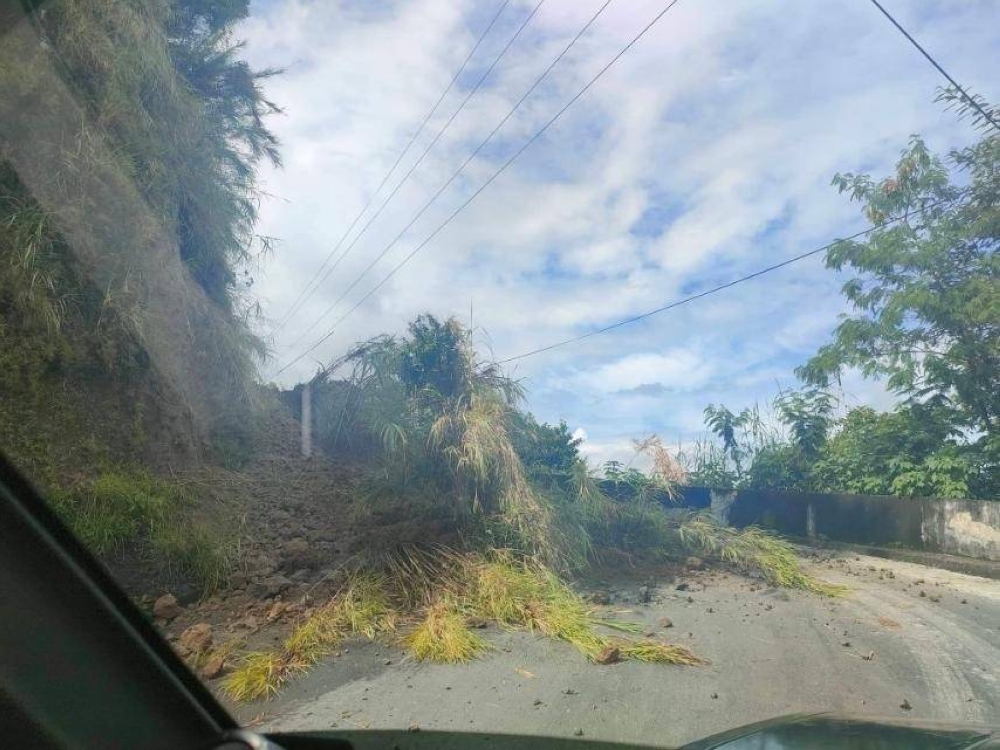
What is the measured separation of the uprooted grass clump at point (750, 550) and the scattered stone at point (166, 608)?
261 inches

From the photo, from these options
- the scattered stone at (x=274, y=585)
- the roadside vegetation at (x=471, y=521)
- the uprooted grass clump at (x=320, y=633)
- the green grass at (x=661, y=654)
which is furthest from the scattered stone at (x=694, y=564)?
the scattered stone at (x=274, y=585)

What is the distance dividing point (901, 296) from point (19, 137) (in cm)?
1387

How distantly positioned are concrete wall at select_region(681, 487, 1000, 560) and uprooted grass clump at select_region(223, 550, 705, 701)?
197 inches

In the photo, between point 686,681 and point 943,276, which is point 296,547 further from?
point 943,276

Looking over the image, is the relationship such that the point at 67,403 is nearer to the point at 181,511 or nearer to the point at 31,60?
the point at 181,511

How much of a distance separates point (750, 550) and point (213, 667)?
7.23 meters

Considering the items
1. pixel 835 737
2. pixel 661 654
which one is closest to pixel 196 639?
pixel 661 654

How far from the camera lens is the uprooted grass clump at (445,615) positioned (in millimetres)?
5004

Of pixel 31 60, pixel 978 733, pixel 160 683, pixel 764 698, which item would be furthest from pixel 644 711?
pixel 31 60

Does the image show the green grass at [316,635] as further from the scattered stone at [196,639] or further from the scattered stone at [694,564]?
the scattered stone at [694,564]

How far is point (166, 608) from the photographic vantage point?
5.40 m

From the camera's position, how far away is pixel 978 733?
2.46m

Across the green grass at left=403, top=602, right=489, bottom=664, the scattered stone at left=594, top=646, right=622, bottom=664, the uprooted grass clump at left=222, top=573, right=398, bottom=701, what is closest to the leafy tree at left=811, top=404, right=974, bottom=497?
the scattered stone at left=594, top=646, right=622, bottom=664

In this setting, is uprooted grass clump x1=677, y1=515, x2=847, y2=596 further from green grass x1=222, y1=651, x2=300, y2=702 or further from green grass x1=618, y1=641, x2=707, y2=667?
green grass x1=222, y1=651, x2=300, y2=702
